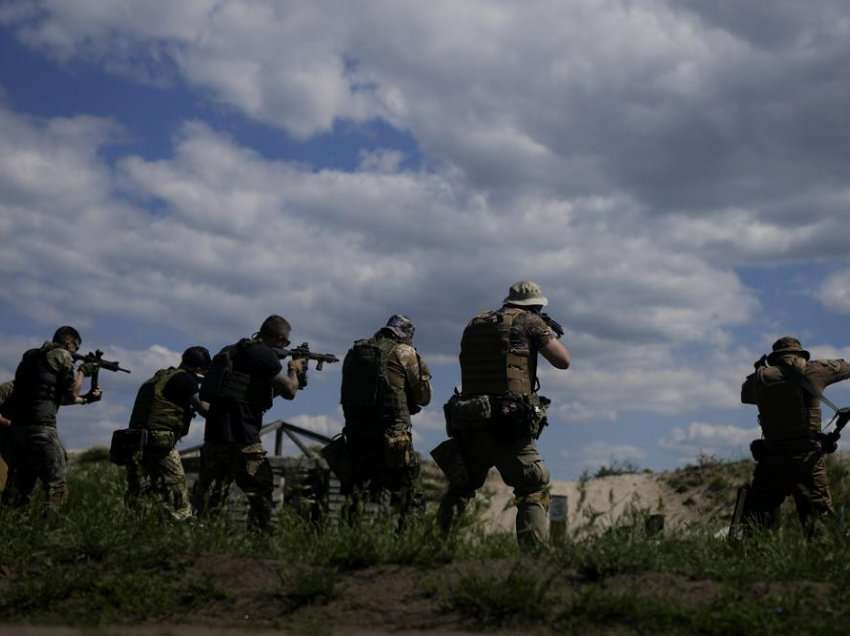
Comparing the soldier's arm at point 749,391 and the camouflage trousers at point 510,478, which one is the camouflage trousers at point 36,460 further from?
the soldier's arm at point 749,391

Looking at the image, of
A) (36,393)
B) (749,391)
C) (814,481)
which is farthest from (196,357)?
(814,481)

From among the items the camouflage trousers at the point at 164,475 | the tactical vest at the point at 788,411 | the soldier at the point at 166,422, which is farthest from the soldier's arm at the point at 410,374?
the tactical vest at the point at 788,411

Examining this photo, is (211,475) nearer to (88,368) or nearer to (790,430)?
(88,368)

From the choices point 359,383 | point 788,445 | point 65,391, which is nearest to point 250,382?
point 359,383

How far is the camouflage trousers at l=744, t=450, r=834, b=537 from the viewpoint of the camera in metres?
9.17

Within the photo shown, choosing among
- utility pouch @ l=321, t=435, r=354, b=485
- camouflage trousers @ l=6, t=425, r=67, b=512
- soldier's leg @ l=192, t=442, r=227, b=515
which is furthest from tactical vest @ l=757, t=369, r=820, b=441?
camouflage trousers @ l=6, t=425, r=67, b=512

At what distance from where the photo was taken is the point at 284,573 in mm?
6367

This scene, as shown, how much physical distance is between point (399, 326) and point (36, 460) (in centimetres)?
344

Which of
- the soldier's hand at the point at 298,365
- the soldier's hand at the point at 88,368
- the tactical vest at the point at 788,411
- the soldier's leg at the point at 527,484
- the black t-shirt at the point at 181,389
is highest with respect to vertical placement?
the soldier's hand at the point at 88,368

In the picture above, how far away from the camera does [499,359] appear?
26.2 ft

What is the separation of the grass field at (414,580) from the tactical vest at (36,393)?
2918 millimetres

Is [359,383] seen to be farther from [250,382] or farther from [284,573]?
[284,573]

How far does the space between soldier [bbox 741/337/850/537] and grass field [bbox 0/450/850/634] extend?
2.36 m

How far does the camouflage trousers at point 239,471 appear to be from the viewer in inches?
348
